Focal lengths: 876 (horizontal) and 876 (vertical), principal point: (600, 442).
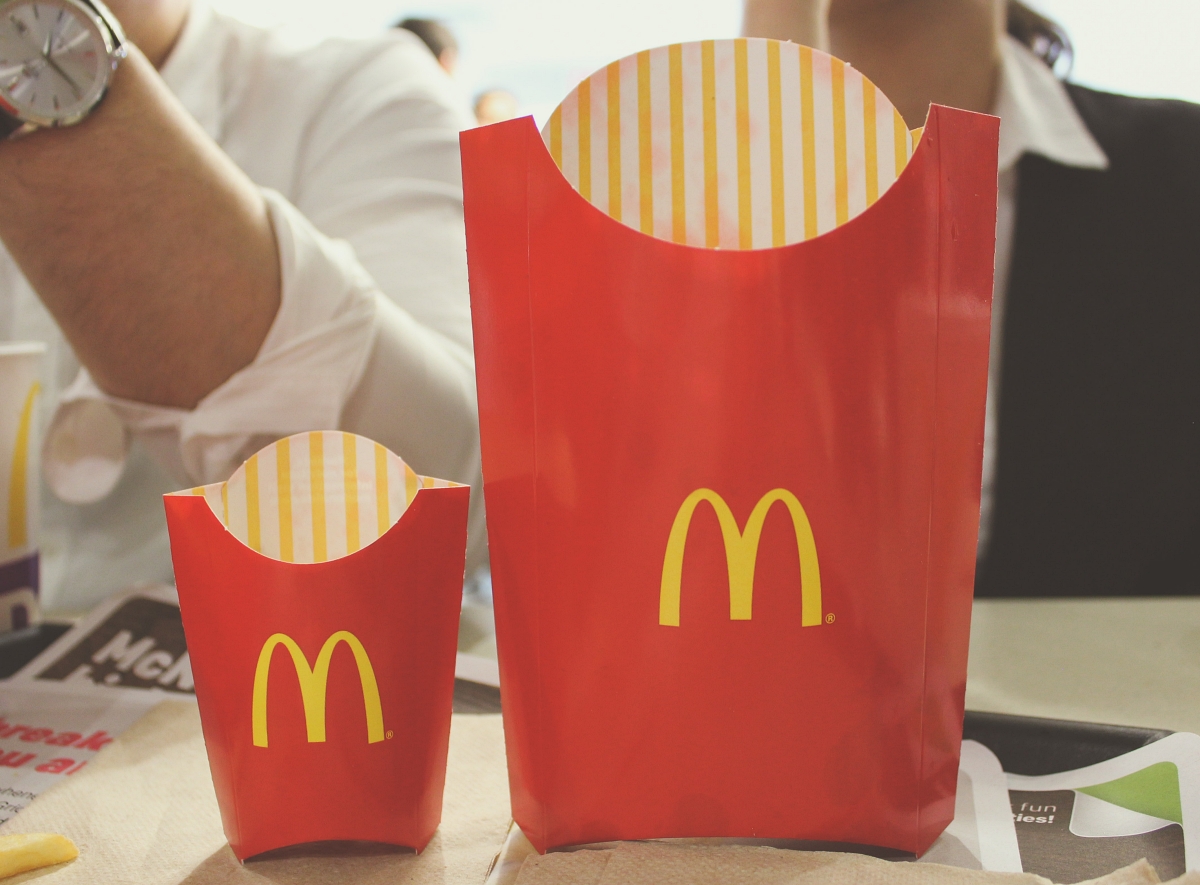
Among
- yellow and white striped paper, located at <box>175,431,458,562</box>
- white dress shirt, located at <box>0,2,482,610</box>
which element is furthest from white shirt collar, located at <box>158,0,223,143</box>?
yellow and white striped paper, located at <box>175,431,458,562</box>

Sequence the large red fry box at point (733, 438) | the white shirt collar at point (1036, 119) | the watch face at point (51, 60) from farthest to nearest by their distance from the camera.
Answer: the white shirt collar at point (1036, 119)
the watch face at point (51, 60)
the large red fry box at point (733, 438)

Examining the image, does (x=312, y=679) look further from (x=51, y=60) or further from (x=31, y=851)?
(x=51, y=60)

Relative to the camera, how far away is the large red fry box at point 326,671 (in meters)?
0.30

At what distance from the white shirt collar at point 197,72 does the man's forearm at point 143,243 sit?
340mm

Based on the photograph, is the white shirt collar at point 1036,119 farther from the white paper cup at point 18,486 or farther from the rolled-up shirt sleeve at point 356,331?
the white paper cup at point 18,486

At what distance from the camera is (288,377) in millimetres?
552

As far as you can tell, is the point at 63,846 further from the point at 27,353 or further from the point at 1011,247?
the point at 1011,247

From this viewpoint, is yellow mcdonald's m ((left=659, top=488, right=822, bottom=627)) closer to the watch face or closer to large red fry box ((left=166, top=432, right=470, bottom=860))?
large red fry box ((left=166, top=432, right=470, bottom=860))

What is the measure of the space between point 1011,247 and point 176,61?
81cm

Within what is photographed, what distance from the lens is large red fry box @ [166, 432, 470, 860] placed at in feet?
1.00

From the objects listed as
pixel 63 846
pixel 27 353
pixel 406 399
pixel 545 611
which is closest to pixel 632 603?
pixel 545 611

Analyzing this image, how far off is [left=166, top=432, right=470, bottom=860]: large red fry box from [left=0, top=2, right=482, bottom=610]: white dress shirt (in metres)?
0.26

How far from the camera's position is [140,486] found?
833 millimetres

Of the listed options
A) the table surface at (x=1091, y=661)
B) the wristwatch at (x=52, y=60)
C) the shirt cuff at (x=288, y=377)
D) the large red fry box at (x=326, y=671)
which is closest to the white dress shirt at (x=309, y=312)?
the shirt cuff at (x=288, y=377)
